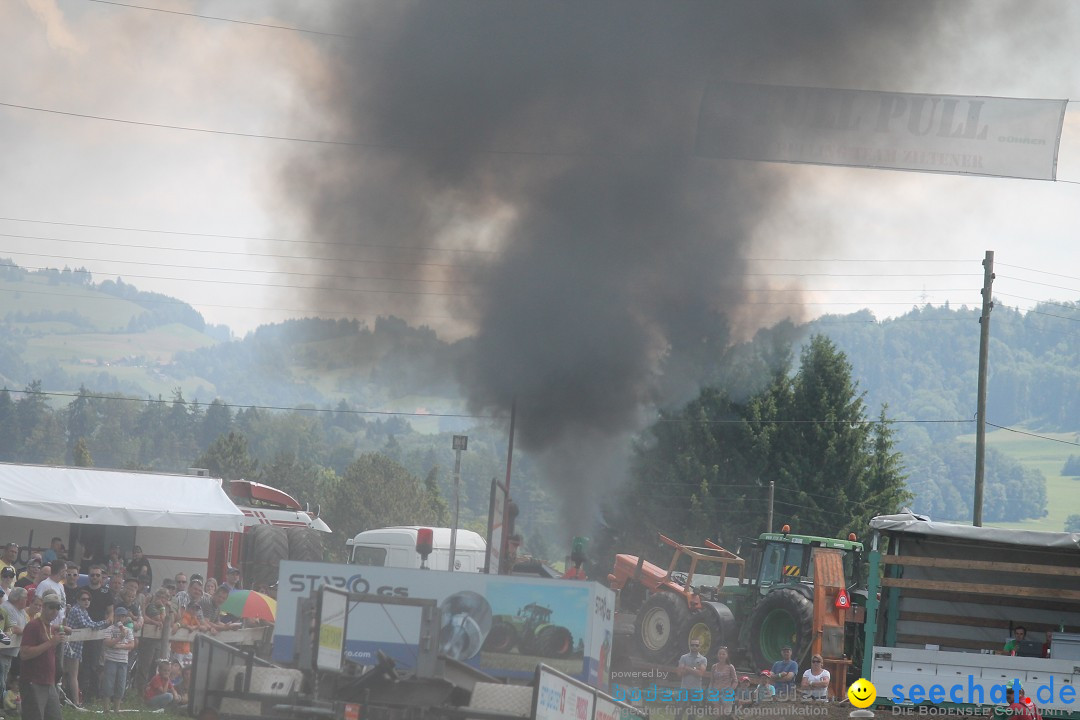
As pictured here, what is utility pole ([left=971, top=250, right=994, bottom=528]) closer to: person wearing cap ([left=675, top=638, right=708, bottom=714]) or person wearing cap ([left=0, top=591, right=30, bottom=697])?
person wearing cap ([left=675, top=638, right=708, bottom=714])

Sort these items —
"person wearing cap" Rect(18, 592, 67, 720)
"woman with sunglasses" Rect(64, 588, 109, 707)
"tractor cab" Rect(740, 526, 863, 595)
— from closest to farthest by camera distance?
1. "person wearing cap" Rect(18, 592, 67, 720)
2. "woman with sunglasses" Rect(64, 588, 109, 707)
3. "tractor cab" Rect(740, 526, 863, 595)

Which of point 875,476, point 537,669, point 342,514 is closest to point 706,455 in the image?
point 875,476

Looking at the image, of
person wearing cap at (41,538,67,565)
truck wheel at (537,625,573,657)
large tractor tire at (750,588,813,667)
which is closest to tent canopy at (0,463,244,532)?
person wearing cap at (41,538,67,565)

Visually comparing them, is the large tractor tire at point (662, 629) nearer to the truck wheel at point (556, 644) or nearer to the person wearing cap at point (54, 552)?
the truck wheel at point (556, 644)

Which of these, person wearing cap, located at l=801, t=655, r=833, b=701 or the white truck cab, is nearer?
person wearing cap, located at l=801, t=655, r=833, b=701

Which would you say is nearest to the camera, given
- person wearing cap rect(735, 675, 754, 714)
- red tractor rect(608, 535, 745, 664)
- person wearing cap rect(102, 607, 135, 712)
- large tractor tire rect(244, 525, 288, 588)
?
person wearing cap rect(102, 607, 135, 712)

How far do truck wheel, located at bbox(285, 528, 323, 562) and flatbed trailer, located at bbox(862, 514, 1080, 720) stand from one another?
527 inches

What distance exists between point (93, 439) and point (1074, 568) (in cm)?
12724

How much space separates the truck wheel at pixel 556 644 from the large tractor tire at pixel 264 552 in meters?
12.7

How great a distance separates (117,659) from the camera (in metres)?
11.7

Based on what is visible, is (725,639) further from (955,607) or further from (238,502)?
(238,502)

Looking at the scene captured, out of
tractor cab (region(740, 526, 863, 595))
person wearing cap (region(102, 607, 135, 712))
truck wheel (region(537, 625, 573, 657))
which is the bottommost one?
person wearing cap (region(102, 607, 135, 712))

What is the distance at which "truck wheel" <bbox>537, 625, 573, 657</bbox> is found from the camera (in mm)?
8680

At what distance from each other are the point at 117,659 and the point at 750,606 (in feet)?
29.0
